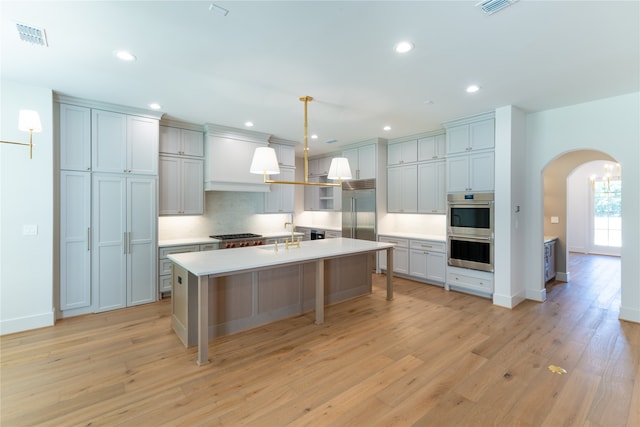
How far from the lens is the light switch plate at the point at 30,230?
3.38 m

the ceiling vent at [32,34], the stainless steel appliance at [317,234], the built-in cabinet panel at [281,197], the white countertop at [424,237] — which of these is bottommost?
the stainless steel appliance at [317,234]

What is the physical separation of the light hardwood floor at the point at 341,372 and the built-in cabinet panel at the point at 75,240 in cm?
33

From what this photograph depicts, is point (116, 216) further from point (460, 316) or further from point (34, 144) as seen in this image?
point (460, 316)

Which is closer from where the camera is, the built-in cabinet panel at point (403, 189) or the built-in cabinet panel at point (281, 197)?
the built-in cabinet panel at point (403, 189)

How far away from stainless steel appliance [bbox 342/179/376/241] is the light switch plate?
16.6 ft

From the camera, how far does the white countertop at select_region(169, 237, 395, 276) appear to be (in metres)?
2.81

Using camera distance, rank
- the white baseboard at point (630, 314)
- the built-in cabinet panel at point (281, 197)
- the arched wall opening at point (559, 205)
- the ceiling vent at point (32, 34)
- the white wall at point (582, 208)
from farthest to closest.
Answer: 1. the white wall at point (582, 208)
2. the built-in cabinet panel at point (281, 197)
3. the arched wall opening at point (559, 205)
4. the white baseboard at point (630, 314)
5. the ceiling vent at point (32, 34)

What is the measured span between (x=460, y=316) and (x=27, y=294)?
17.4 feet

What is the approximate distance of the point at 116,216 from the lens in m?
4.08

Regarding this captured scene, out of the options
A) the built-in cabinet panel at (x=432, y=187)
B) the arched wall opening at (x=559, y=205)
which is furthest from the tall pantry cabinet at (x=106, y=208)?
the arched wall opening at (x=559, y=205)

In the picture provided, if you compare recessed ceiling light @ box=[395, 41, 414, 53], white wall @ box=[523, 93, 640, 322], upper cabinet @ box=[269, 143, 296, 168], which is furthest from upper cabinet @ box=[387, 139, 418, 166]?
recessed ceiling light @ box=[395, 41, 414, 53]

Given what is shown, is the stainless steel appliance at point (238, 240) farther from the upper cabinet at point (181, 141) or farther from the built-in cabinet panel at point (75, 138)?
the built-in cabinet panel at point (75, 138)

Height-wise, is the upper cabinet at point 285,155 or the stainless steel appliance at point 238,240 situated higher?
the upper cabinet at point 285,155

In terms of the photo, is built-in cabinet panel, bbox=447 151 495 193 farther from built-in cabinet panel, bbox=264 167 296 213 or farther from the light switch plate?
the light switch plate
